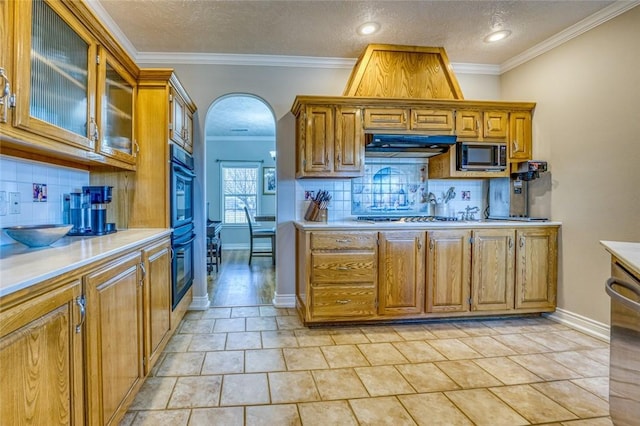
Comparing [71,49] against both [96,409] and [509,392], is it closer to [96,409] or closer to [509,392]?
[96,409]

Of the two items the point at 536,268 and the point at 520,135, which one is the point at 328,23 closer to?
the point at 520,135

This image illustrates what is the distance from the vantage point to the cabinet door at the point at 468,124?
130 inches

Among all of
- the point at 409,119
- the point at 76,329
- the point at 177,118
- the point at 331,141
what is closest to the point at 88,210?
the point at 177,118

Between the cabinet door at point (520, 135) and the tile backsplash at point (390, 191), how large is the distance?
506mm

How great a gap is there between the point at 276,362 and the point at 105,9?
290cm

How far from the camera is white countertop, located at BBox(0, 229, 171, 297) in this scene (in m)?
0.97

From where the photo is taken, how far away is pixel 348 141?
319cm

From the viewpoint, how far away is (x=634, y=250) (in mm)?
1515

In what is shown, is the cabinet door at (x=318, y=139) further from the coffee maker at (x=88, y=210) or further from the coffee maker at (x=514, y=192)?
the coffee maker at (x=514, y=192)

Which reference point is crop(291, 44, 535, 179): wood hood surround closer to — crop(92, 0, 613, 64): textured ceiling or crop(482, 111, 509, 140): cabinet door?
crop(482, 111, 509, 140): cabinet door

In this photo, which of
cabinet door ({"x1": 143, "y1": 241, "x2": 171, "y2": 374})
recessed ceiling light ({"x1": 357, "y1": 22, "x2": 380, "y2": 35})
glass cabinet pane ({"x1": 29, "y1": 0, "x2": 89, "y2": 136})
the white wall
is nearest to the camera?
glass cabinet pane ({"x1": 29, "y1": 0, "x2": 89, "y2": 136})

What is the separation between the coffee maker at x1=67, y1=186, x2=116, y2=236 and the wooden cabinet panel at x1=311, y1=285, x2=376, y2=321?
1.65 metres

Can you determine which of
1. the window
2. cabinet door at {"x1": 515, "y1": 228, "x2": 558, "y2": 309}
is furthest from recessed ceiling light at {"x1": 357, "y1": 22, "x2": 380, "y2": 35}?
the window

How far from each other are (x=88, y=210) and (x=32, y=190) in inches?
12.8
